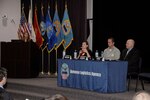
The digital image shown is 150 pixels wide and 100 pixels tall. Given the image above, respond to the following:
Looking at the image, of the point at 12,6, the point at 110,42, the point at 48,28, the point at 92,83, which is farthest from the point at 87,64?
the point at 12,6

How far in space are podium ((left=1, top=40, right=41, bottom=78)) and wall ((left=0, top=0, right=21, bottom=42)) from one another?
2.50 meters

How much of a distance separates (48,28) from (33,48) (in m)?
1.59

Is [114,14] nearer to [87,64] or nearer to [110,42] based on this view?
[110,42]

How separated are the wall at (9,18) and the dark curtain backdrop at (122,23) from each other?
9.85 feet

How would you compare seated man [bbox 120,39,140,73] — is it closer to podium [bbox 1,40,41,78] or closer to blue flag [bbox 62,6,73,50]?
podium [bbox 1,40,41,78]

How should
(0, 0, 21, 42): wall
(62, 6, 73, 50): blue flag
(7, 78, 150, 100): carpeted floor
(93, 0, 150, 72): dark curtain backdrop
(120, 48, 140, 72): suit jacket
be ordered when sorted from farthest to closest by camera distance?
1. (0, 0, 21, 42): wall
2. (62, 6, 73, 50): blue flag
3. (93, 0, 150, 72): dark curtain backdrop
4. (120, 48, 140, 72): suit jacket
5. (7, 78, 150, 100): carpeted floor

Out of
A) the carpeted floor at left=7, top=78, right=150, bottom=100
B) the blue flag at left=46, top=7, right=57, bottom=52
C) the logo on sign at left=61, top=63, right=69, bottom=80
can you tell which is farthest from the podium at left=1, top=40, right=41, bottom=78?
the logo on sign at left=61, top=63, right=69, bottom=80

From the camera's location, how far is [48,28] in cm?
1020

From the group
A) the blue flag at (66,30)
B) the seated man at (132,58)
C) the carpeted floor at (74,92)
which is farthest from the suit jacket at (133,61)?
the blue flag at (66,30)

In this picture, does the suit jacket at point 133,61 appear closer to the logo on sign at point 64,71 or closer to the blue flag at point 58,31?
the logo on sign at point 64,71

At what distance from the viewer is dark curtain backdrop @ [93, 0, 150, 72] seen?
859 cm

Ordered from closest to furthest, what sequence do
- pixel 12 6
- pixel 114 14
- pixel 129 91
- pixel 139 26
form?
pixel 129 91, pixel 139 26, pixel 114 14, pixel 12 6

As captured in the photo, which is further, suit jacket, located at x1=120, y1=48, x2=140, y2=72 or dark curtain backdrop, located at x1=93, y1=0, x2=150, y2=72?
dark curtain backdrop, located at x1=93, y1=0, x2=150, y2=72

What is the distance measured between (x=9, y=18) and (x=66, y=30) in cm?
251
